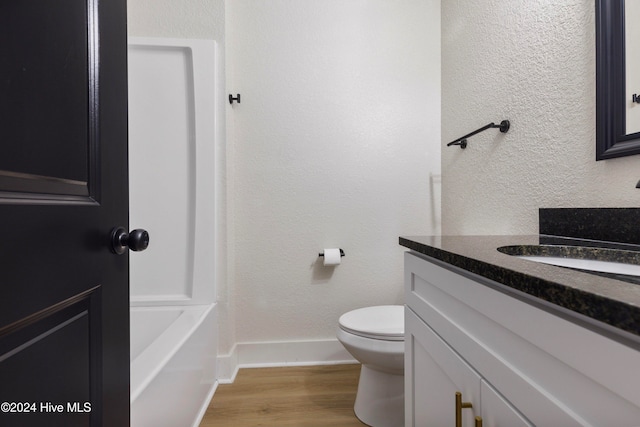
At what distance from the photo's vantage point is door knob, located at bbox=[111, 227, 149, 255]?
0.61 meters

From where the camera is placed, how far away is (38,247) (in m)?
0.43

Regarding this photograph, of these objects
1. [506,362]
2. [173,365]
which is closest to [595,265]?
[506,362]

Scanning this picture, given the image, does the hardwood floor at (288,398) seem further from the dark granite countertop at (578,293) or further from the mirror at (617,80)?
the mirror at (617,80)

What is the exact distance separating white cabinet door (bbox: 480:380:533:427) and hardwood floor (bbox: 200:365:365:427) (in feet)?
3.15

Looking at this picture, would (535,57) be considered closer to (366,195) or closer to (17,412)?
(366,195)

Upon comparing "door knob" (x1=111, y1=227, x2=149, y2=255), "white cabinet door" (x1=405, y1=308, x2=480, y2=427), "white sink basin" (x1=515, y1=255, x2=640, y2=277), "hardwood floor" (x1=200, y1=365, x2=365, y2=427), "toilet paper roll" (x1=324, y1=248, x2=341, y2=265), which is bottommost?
"hardwood floor" (x1=200, y1=365, x2=365, y2=427)

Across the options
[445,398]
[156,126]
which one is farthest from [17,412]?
[156,126]

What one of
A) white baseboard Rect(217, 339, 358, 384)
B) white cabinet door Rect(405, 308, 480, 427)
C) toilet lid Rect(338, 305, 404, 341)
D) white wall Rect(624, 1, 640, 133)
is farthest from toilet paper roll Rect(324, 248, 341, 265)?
white wall Rect(624, 1, 640, 133)

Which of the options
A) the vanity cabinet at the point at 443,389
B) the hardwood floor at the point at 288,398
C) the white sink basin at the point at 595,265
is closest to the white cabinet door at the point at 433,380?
the vanity cabinet at the point at 443,389

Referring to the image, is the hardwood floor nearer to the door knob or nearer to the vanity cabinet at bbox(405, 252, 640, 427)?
the vanity cabinet at bbox(405, 252, 640, 427)

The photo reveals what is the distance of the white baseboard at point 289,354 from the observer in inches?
70.4

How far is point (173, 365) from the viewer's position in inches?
41.1

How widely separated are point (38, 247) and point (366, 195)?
1.59 m

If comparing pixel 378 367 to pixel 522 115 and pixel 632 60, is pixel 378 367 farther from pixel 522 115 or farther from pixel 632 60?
pixel 632 60
